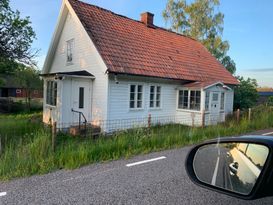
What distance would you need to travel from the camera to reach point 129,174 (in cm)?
586

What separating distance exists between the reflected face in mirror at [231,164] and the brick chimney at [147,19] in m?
18.1

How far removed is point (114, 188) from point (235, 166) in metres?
3.12

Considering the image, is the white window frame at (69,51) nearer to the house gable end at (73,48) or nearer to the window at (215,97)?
the house gable end at (73,48)

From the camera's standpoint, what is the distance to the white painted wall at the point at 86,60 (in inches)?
525

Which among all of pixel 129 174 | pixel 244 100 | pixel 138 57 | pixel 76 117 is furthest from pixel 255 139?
pixel 244 100

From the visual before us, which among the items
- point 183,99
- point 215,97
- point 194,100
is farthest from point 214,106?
point 183,99

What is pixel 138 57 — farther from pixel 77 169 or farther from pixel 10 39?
pixel 77 169

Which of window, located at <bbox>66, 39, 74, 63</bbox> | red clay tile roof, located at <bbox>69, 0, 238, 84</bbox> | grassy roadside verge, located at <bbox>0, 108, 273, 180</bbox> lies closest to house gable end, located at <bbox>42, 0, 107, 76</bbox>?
window, located at <bbox>66, 39, 74, 63</bbox>

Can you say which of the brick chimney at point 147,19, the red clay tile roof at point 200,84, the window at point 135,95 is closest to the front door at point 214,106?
the red clay tile roof at point 200,84

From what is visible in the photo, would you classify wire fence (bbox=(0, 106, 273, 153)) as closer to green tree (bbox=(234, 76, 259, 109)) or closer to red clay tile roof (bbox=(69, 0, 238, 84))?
red clay tile roof (bbox=(69, 0, 238, 84))

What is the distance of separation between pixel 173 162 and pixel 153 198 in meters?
2.57

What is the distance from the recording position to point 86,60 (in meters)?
14.7

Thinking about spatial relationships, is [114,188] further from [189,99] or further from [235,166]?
[189,99]

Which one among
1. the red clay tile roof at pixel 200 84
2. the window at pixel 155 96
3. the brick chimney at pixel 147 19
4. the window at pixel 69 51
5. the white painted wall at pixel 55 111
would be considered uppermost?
the brick chimney at pixel 147 19
